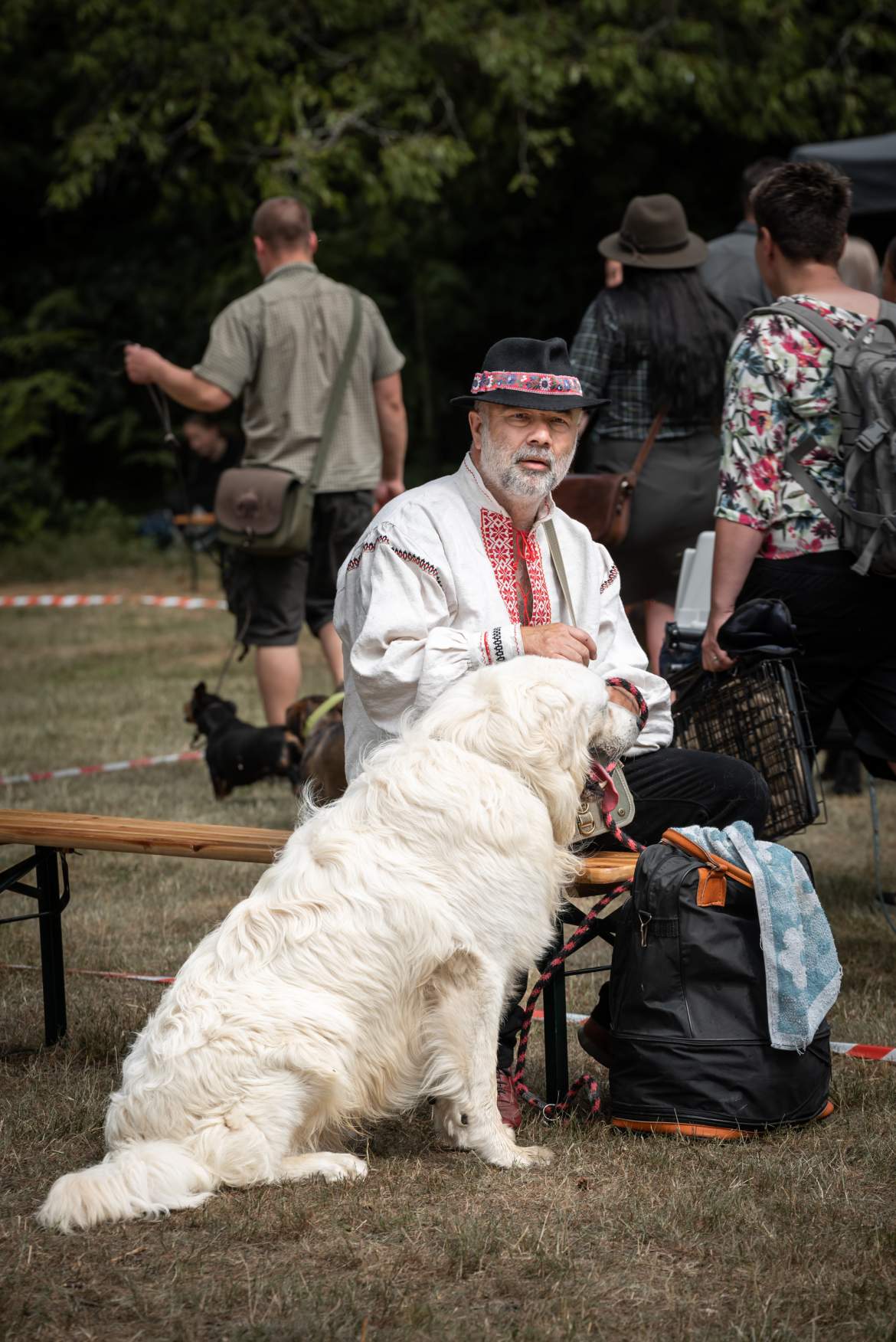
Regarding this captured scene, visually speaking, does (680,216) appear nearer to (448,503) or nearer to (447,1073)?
(448,503)

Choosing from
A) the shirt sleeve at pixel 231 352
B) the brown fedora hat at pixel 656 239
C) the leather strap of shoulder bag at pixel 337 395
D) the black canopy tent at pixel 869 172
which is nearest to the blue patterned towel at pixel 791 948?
the brown fedora hat at pixel 656 239

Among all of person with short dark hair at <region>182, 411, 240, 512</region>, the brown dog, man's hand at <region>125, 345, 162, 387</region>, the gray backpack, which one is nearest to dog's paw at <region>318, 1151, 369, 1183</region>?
the gray backpack

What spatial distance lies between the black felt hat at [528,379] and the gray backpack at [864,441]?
0.82 metres

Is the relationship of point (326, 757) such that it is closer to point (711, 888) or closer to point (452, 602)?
point (452, 602)

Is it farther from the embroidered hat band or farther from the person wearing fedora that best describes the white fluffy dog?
the embroidered hat band

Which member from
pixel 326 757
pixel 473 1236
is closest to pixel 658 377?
pixel 326 757

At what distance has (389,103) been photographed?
1584cm

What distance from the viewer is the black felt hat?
345cm

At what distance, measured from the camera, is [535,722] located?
3020 mm

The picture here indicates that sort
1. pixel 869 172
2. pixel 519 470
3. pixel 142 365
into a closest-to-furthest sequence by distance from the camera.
Result: pixel 519 470, pixel 142 365, pixel 869 172

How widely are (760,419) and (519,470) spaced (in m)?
0.94

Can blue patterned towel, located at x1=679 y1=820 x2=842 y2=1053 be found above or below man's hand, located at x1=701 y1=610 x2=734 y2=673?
below

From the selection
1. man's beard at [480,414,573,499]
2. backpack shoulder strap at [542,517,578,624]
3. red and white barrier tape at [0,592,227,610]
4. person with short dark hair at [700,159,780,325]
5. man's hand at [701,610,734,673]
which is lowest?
red and white barrier tape at [0,592,227,610]

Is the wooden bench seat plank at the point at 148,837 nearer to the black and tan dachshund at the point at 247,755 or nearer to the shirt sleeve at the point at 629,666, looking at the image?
the shirt sleeve at the point at 629,666
